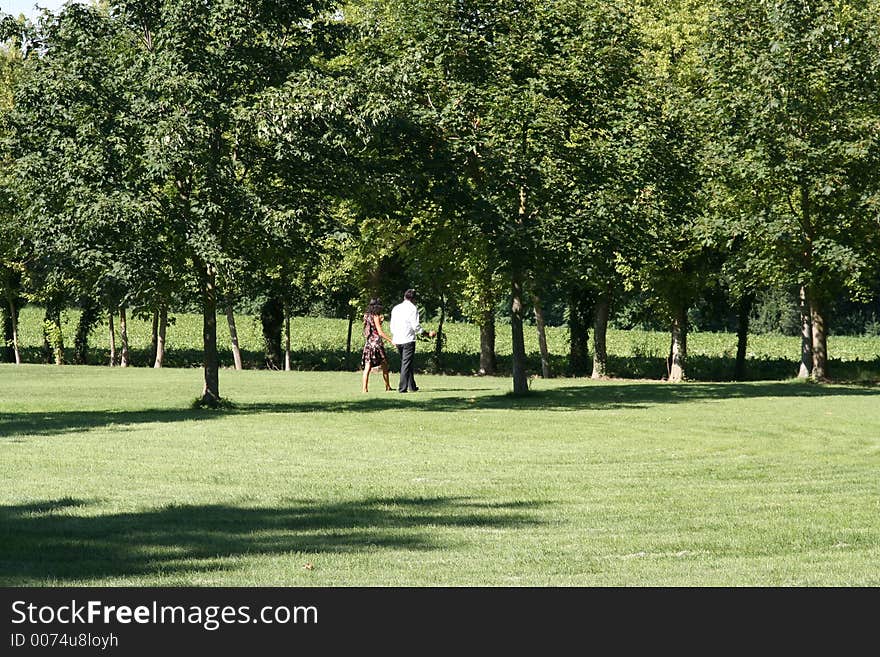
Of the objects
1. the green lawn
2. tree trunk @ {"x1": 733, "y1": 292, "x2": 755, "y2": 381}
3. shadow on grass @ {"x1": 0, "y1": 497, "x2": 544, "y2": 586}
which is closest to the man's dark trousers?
the green lawn

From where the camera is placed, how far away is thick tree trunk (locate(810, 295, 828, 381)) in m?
37.8

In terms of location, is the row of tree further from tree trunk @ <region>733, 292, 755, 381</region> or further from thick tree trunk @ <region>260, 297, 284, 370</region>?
thick tree trunk @ <region>260, 297, 284, 370</region>

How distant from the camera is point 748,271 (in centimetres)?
3747

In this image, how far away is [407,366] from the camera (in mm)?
28203

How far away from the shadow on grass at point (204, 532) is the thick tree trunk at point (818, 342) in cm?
2850

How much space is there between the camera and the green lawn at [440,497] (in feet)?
26.5

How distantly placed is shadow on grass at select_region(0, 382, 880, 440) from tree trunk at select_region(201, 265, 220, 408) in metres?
0.60

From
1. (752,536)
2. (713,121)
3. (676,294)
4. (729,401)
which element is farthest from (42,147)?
(676,294)

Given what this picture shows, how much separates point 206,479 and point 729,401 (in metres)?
16.1

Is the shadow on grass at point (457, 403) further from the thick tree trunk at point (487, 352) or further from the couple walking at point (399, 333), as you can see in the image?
the thick tree trunk at point (487, 352)

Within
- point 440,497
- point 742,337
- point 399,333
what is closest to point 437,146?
point 399,333

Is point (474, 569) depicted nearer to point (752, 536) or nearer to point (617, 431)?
point (752, 536)

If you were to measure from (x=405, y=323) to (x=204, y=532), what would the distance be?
58.1 feet

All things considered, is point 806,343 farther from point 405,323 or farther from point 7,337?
point 7,337
